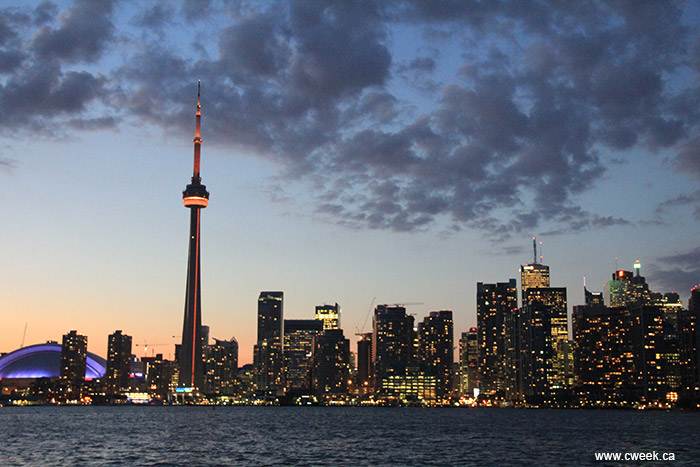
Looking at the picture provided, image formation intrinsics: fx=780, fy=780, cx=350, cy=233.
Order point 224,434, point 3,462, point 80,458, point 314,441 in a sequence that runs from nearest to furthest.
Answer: point 3,462 → point 80,458 → point 314,441 → point 224,434

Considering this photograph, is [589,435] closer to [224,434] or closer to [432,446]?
[432,446]

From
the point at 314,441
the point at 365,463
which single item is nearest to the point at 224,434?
the point at 314,441

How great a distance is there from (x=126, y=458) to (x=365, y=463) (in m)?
30.0

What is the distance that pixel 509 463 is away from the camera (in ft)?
313

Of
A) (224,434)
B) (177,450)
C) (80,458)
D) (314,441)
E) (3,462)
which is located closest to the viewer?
(3,462)

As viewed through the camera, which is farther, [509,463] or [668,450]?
[668,450]

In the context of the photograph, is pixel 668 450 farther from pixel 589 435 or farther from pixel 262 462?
pixel 262 462

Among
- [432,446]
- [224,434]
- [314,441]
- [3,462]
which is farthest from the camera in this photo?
[224,434]

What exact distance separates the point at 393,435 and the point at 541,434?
31348 mm

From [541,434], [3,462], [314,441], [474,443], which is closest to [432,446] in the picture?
[474,443]

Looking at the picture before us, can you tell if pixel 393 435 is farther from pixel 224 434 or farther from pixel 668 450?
pixel 668 450

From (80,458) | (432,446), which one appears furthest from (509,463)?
(80,458)

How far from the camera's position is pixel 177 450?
108625 millimetres

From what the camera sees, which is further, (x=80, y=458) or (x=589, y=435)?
(x=589, y=435)
